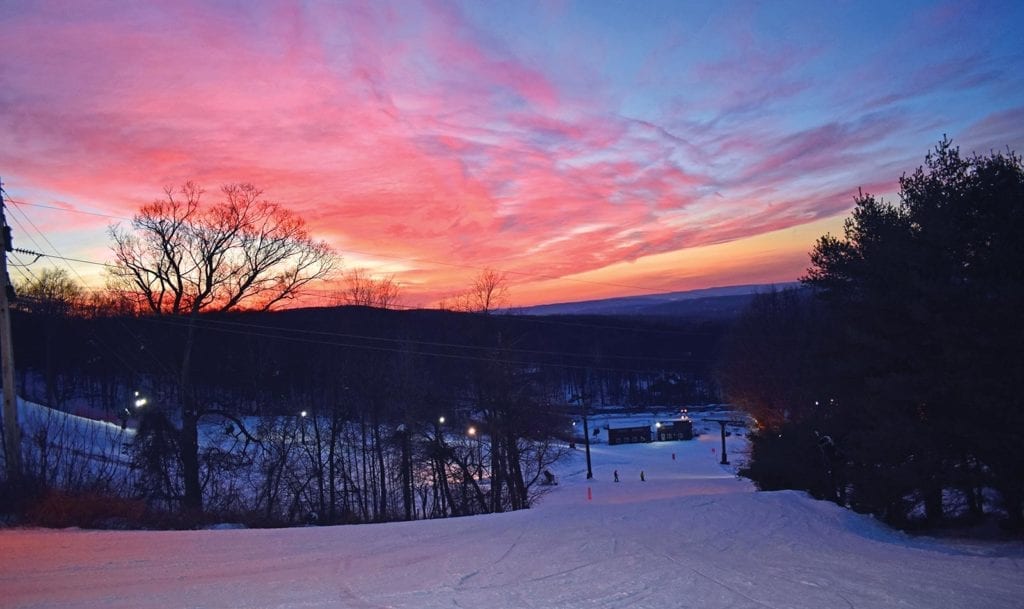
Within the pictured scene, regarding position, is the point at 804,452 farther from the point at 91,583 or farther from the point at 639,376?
the point at 639,376

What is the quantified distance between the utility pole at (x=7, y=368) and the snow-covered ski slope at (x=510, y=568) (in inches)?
192

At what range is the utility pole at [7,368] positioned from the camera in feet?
45.6

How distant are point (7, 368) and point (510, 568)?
46.0 ft

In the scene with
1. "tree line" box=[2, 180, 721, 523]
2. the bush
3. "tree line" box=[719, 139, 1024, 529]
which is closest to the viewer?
the bush

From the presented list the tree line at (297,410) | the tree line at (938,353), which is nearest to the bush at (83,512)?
the tree line at (297,410)

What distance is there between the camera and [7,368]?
15.2 meters

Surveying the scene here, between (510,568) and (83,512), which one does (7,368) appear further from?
(510,568)

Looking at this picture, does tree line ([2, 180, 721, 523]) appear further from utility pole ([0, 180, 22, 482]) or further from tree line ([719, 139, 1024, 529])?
tree line ([719, 139, 1024, 529])

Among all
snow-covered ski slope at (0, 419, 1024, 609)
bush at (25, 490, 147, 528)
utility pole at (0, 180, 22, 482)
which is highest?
utility pole at (0, 180, 22, 482)

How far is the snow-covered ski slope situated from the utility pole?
4.88 meters

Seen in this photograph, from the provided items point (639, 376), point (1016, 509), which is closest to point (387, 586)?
point (1016, 509)

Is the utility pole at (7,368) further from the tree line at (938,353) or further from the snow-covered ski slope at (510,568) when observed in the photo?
the tree line at (938,353)

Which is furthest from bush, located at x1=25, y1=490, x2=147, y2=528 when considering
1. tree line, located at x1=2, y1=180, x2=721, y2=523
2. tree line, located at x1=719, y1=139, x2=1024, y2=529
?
tree line, located at x1=719, y1=139, x2=1024, y2=529

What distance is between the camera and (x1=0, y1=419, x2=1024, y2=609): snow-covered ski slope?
20.6 ft
